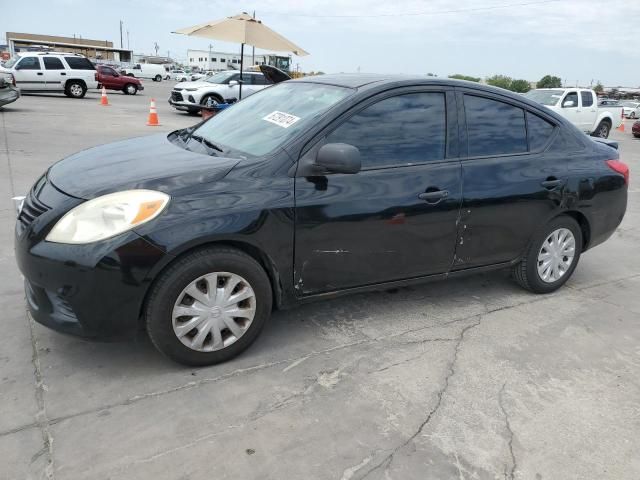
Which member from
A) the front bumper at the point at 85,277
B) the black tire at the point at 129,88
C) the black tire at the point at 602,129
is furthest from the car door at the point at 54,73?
the front bumper at the point at 85,277

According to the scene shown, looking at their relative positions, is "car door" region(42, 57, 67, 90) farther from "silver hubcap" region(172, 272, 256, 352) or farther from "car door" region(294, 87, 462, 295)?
"silver hubcap" region(172, 272, 256, 352)

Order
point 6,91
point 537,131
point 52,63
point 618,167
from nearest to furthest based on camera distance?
A: point 537,131 < point 618,167 < point 6,91 < point 52,63

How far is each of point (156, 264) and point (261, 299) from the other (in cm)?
64

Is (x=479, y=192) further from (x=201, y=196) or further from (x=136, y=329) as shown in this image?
(x=136, y=329)

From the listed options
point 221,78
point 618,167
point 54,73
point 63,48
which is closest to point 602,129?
point 221,78

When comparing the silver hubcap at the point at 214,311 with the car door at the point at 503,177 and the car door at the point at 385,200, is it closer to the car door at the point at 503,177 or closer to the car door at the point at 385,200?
the car door at the point at 385,200

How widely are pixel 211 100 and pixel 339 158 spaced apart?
51.2ft

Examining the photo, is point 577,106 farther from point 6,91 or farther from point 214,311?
point 214,311

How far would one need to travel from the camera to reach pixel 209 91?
17547 mm

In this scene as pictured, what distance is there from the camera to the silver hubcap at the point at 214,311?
9.19ft

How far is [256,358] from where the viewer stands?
3.13 meters

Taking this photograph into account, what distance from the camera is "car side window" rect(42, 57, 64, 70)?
20.9 meters

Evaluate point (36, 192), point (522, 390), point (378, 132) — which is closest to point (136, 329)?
point (36, 192)

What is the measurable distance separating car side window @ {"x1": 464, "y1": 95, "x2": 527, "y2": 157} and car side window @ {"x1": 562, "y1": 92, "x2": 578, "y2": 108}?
47.4 ft
